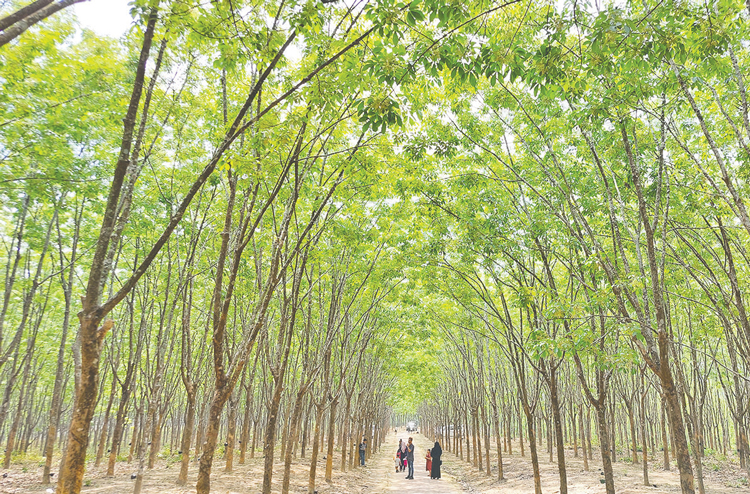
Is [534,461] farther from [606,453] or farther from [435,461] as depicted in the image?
[435,461]

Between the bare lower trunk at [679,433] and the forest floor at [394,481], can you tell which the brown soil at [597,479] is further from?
Answer: the bare lower trunk at [679,433]

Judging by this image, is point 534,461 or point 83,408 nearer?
point 83,408

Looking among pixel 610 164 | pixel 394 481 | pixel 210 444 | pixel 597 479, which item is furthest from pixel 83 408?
pixel 394 481

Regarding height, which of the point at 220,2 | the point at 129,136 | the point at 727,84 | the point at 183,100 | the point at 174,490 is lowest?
the point at 174,490

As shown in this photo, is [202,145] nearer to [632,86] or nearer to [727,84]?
[632,86]

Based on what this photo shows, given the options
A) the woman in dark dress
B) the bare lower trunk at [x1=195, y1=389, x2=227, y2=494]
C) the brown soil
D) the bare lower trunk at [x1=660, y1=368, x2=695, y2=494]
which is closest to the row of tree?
the bare lower trunk at [x1=660, y1=368, x2=695, y2=494]

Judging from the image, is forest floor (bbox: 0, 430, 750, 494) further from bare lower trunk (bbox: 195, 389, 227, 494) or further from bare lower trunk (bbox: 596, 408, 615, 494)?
bare lower trunk (bbox: 195, 389, 227, 494)

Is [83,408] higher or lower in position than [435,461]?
higher

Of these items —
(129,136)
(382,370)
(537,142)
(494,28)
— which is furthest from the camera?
(382,370)

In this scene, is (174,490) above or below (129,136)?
below

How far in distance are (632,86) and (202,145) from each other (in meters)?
9.05

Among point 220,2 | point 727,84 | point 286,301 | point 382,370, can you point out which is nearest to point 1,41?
point 220,2

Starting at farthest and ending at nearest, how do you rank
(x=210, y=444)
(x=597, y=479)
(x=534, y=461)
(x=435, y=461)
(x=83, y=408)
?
1. (x=435, y=461)
2. (x=597, y=479)
3. (x=534, y=461)
4. (x=210, y=444)
5. (x=83, y=408)

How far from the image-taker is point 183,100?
27.1 ft
